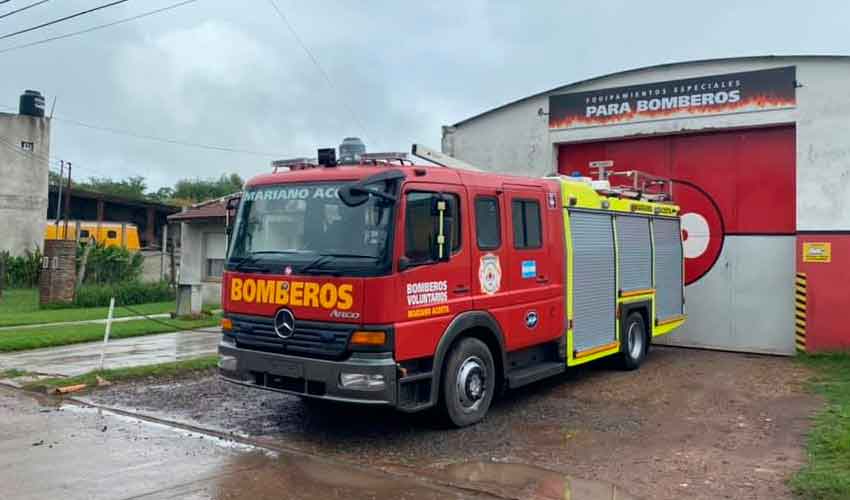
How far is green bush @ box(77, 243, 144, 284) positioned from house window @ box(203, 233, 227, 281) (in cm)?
447

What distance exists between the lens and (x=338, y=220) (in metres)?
7.06

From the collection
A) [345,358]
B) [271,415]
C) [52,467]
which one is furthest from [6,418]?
[345,358]

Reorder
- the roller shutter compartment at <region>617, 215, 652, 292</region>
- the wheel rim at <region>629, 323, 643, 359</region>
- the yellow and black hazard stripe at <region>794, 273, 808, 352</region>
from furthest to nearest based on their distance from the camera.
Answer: the yellow and black hazard stripe at <region>794, 273, 808, 352</region> < the wheel rim at <region>629, 323, 643, 359</region> < the roller shutter compartment at <region>617, 215, 652, 292</region>

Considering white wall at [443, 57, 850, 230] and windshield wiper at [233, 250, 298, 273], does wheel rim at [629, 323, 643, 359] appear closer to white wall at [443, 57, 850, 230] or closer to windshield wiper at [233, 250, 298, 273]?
white wall at [443, 57, 850, 230]

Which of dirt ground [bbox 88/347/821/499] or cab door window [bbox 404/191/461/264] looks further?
cab door window [bbox 404/191/461/264]

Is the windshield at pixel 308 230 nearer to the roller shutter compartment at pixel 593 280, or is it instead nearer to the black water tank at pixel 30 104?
the roller shutter compartment at pixel 593 280

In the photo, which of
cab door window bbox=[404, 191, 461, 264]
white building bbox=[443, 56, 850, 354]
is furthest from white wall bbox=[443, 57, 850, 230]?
cab door window bbox=[404, 191, 461, 264]

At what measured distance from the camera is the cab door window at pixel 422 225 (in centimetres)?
695

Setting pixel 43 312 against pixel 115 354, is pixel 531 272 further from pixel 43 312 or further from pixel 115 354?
pixel 43 312

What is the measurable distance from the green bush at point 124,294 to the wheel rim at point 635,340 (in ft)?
54.0

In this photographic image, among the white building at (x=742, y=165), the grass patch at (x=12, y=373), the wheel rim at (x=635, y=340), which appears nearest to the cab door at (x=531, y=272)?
the wheel rim at (x=635, y=340)

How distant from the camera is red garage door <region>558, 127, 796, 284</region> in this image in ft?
43.9

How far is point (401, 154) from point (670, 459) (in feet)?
12.7

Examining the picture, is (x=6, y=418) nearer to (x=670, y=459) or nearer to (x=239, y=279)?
(x=239, y=279)
